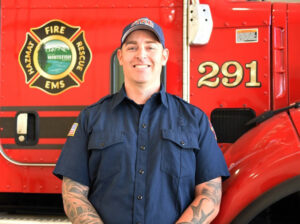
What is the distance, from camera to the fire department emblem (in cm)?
229

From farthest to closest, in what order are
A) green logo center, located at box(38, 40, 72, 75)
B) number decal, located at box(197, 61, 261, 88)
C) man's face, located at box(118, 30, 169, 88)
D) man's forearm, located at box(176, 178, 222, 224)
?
1. green logo center, located at box(38, 40, 72, 75)
2. number decal, located at box(197, 61, 261, 88)
3. man's face, located at box(118, 30, 169, 88)
4. man's forearm, located at box(176, 178, 222, 224)

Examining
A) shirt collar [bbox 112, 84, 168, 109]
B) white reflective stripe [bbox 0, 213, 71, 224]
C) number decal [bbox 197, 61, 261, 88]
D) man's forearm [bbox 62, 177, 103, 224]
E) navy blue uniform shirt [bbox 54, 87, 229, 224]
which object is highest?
number decal [bbox 197, 61, 261, 88]

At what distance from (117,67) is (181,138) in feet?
2.94

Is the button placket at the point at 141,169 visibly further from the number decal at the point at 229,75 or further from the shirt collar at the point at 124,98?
the number decal at the point at 229,75

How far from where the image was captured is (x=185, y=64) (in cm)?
221

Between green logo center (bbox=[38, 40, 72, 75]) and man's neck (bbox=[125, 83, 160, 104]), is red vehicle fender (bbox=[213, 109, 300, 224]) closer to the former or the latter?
man's neck (bbox=[125, 83, 160, 104])

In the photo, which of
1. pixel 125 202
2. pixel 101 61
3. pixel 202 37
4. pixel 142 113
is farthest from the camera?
pixel 101 61

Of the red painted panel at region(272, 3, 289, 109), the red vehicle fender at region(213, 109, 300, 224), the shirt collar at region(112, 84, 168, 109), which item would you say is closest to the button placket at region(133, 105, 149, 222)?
the shirt collar at region(112, 84, 168, 109)

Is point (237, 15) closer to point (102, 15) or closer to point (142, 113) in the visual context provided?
point (102, 15)

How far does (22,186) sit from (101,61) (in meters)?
1.00

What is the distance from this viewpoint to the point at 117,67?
230cm

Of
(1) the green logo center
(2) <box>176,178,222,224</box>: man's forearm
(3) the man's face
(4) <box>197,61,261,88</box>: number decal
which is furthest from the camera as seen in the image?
(1) the green logo center

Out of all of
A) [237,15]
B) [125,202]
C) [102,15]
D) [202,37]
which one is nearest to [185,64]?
[202,37]

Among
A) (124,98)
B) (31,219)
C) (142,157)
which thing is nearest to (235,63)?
(124,98)
